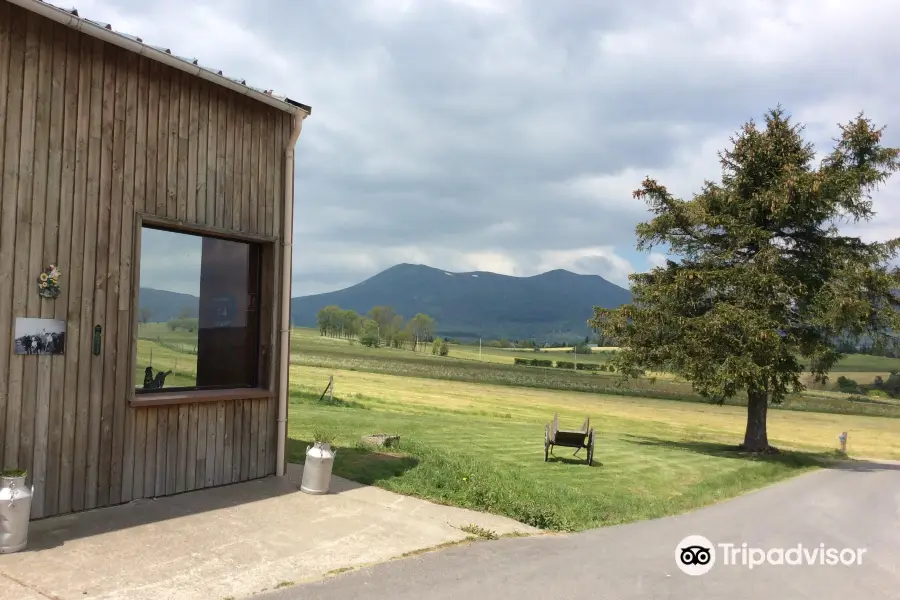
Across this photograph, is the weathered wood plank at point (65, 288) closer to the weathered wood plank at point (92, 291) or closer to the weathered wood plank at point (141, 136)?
the weathered wood plank at point (92, 291)

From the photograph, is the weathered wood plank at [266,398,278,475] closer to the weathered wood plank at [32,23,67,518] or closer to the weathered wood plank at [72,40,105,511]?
→ the weathered wood plank at [72,40,105,511]

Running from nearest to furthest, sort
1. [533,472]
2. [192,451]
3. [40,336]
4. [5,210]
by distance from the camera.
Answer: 1. [5,210]
2. [40,336]
3. [192,451]
4. [533,472]

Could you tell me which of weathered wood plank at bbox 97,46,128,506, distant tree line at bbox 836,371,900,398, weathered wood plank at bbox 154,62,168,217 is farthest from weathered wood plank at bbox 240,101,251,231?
distant tree line at bbox 836,371,900,398

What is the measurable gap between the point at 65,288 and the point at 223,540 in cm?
312

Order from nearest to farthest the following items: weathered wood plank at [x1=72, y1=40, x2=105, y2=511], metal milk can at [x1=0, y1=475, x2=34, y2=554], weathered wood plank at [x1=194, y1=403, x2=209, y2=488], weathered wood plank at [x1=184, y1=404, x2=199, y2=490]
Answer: metal milk can at [x1=0, y1=475, x2=34, y2=554] → weathered wood plank at [x1=72, y1=40, x2=105, y2=511] → weathered wood plank at [x1=184, y1=404, x2=199, y2=490] → weathered wood plank at [x1=194, y1=403, x2=209, y2=488]

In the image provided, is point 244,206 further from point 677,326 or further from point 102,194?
point 677,326

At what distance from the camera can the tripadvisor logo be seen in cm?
737

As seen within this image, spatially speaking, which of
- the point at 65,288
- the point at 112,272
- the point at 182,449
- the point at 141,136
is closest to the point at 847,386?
the point at 182,449

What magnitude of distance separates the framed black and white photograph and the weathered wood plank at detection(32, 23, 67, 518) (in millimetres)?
86

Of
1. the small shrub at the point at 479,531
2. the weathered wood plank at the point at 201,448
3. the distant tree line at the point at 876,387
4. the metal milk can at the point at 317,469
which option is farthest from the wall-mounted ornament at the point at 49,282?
the distant tree line at the point at 876,387

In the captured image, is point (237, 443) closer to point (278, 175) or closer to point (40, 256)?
point (40, 256)

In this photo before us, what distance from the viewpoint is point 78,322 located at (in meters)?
7.24

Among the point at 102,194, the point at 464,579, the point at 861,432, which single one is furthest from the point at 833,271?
the point at 861,432

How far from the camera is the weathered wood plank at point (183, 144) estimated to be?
27.2 ft
